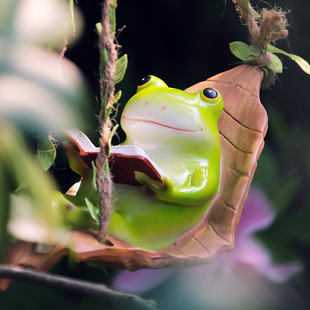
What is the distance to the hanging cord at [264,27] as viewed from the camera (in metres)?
0.71

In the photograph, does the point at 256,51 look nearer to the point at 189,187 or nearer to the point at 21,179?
the point at 189,187

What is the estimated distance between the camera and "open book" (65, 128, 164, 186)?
1.55ft

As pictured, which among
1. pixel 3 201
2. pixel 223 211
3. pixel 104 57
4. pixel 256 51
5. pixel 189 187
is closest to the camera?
pixel 3 201

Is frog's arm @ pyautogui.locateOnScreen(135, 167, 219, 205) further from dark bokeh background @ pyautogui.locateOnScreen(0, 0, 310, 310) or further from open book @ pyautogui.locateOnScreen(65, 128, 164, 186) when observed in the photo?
dark bokeh background @ pyautogui.locateOnScreen(0, 0, 310, 310)

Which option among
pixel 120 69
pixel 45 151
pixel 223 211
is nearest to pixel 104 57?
pixel 120 69

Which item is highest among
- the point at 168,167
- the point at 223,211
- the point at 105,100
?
the point at 105,100

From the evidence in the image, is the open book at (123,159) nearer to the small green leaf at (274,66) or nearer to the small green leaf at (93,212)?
the small green leaf at (93,212)

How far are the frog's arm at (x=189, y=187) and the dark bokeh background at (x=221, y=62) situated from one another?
302mm

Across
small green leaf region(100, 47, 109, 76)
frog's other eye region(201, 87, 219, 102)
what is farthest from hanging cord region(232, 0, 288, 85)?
small green leaf region(100, 47, 109, 76)

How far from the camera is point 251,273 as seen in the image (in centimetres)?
71

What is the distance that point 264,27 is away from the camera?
2.39ft

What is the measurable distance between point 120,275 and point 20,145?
429 mm

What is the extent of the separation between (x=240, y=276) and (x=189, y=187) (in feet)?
0.87

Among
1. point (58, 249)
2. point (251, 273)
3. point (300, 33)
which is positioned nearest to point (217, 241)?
point (251, 273)
